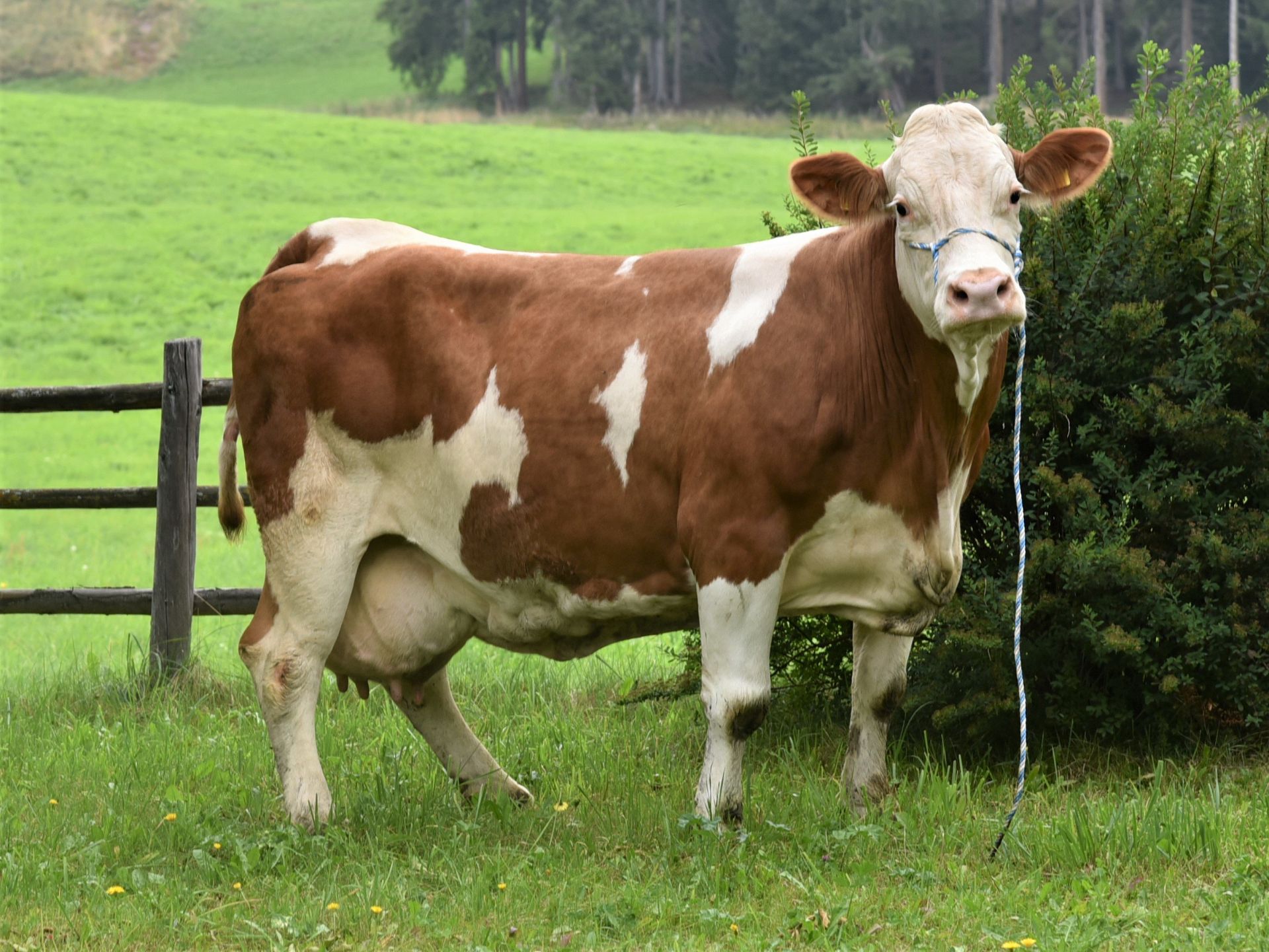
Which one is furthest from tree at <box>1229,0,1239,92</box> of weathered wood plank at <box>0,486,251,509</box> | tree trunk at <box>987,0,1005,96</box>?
weathered wood plank at <box>0,486,251,509</box>

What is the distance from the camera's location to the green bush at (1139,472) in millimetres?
5508

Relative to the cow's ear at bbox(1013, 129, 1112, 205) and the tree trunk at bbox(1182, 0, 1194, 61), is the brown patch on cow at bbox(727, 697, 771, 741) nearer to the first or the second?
the cow's ear at bbox(1013, 129, 1112, 205)

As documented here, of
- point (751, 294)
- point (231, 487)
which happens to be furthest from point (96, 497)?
point (751, 294)

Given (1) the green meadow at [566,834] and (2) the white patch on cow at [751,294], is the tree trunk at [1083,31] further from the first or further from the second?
(2) the white patch on cow at [751,294]

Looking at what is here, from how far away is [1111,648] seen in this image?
5410mm

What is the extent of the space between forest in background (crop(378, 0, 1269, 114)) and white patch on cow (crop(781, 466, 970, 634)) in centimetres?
4655

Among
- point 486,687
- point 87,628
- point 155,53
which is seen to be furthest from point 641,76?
point 486,687

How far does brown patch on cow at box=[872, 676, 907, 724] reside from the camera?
5051mm

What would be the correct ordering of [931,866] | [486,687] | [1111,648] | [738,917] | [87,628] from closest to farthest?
[738,917], [931,866], [1111,648], [486,687], [87,628]

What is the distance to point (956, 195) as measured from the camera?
166 inches

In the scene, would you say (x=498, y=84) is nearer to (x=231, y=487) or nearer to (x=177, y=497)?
(x=177, y=497)

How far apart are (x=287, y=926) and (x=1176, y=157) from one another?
4347 millimetres

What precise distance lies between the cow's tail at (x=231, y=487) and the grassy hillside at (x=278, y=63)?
52.3 m

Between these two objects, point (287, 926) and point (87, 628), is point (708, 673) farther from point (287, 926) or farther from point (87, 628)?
point (87, 628)
